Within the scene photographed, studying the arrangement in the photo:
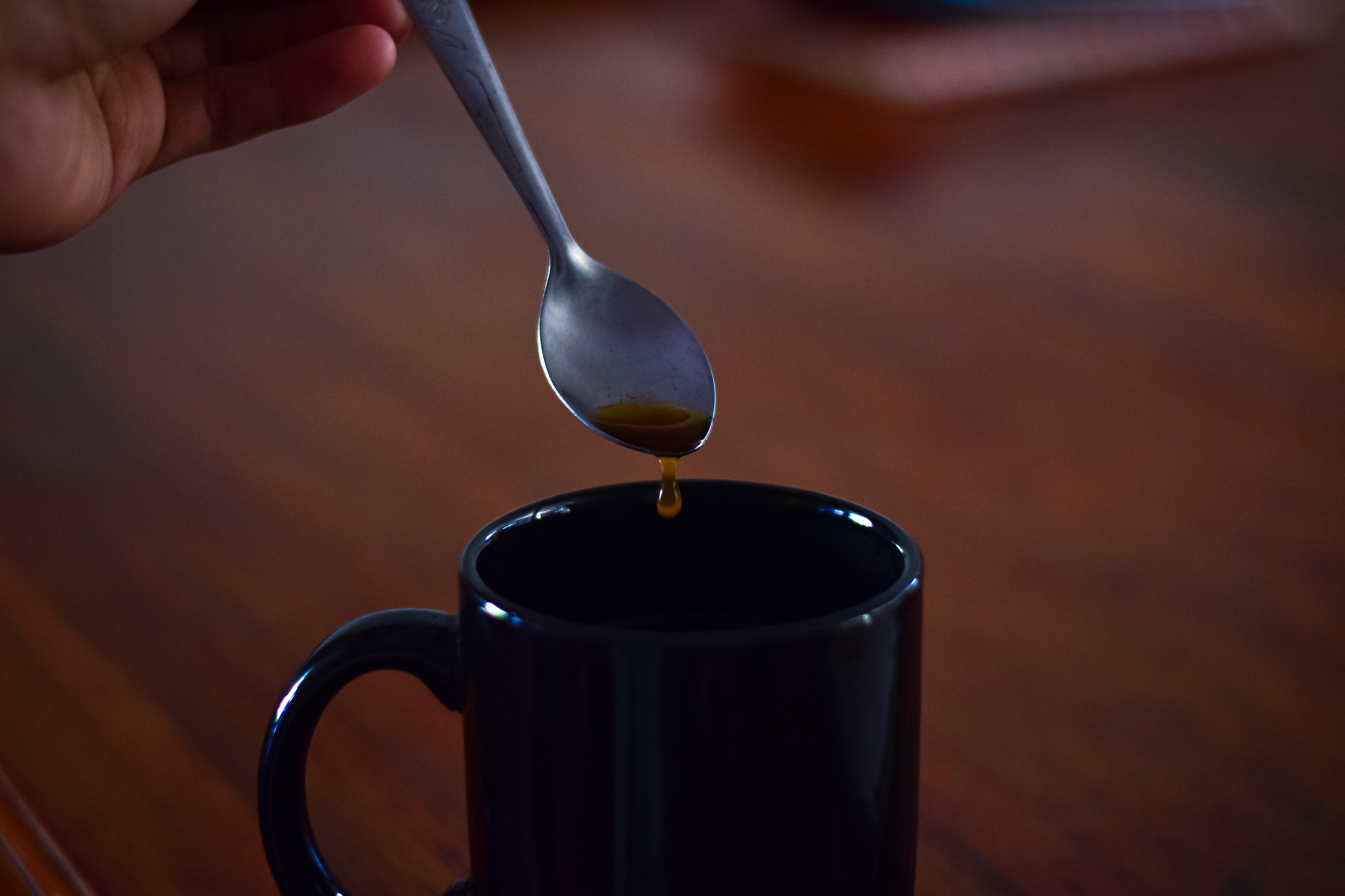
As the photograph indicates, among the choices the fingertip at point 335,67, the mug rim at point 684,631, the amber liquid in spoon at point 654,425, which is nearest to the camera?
the mug rim at point 684,631

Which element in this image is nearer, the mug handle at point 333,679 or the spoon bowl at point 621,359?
the mug handle at point 333,679

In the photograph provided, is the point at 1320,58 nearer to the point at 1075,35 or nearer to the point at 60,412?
the point at 1075,35

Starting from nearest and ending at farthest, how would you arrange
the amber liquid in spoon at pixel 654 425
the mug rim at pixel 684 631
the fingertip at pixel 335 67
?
the mug rim at pixel 684 631
the amber liquid in spoon at pixel 654 425
the fingertip at pixel 335 67

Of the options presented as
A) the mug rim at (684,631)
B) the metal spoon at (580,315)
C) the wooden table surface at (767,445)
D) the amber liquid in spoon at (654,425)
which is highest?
the metal spoon at (580,315)

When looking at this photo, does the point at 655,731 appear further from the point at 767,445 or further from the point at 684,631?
the point at 767,445

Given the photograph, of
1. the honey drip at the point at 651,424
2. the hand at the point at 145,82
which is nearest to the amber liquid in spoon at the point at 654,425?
the honey drip at the point at 651,424

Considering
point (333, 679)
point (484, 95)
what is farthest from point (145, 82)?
point (333, 679)

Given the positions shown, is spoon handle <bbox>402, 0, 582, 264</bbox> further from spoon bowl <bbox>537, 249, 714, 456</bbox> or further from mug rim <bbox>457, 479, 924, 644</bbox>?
mug rim <bbox>457, 479, 924, 644</bbox>

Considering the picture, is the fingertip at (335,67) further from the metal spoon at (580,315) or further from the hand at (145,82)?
the metal spoon at (580,315)
